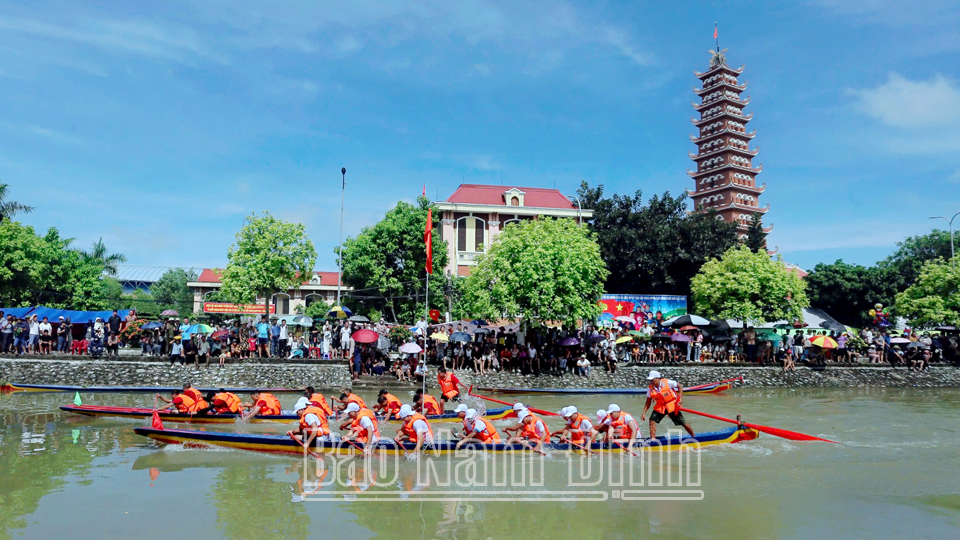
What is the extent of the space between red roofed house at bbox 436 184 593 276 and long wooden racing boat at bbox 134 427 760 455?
31643 millimetres

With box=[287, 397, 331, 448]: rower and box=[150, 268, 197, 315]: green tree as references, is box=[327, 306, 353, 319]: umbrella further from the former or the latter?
box=[150, 268, 197, 315]: green tree

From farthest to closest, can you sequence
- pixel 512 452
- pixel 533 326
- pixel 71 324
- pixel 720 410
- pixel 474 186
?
pixel 474 186 → pixel 533 326 → pixel 71 324 → pixel 720 410 → pixel 512 452

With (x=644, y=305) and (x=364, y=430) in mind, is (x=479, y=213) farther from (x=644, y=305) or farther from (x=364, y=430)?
(x=364, y=430)

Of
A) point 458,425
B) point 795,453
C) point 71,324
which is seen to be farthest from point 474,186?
point 795,453

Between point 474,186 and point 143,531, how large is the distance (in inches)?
1620

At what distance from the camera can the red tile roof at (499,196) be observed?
47281mm

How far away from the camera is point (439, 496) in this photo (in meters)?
10.4

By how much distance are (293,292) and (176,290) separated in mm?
13093

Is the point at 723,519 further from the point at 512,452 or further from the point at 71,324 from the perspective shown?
the point at 71,324

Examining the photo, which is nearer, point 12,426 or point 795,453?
point 795,453

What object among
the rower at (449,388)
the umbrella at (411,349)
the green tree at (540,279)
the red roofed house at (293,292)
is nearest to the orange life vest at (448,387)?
the rower at (449,388)

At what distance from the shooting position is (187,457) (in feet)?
42.1

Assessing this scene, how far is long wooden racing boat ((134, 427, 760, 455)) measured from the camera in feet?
40.4

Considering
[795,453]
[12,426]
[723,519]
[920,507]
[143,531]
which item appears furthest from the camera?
[12,426]
